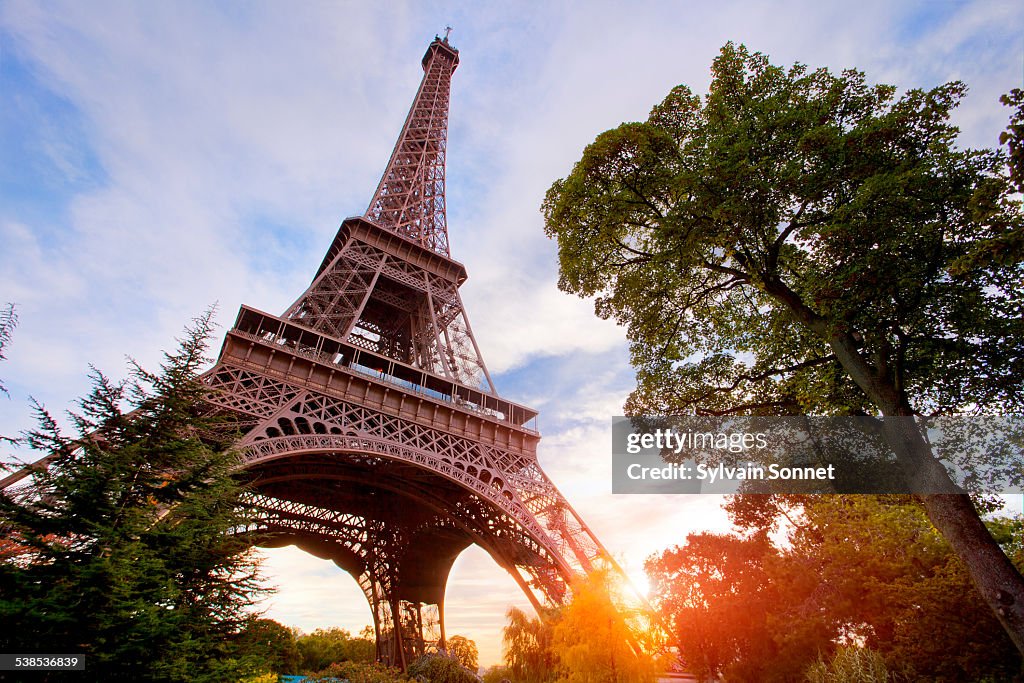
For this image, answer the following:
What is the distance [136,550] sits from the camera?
247 inches

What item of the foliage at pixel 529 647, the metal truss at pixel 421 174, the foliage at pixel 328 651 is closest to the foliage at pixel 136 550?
the foliage at pixel 529 647

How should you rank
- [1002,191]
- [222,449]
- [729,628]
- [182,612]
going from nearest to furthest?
[1002,191], [182,612], [222,449], [729,628]

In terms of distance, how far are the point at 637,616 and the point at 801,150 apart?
429 inches

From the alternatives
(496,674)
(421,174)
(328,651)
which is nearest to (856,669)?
(496,674)

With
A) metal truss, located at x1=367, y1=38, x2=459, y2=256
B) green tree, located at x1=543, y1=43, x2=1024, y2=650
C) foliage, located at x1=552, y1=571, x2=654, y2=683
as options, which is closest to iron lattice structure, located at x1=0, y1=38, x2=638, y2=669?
metal truss, located at x1=367, y1=38, x2=459, y2=256

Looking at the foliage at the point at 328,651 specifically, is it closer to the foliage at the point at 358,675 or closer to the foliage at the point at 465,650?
the foliage at the point at 465,650

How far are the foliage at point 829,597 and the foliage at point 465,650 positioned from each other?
29.4 feet

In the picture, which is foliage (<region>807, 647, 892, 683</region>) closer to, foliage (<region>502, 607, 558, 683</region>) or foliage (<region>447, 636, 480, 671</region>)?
foliage (<region>502, 607, 558, 683</region>)

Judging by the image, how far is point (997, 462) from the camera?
787cm

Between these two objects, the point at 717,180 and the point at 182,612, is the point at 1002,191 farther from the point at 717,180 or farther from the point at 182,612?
the point at 182,612

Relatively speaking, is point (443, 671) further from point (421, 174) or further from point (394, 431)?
point (421, 174)

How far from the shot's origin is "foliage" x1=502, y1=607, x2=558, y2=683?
1410 centimetres

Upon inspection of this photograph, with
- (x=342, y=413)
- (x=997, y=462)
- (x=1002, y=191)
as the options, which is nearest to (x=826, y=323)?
(x=1002, y=191)

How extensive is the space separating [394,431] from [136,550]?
37.1 ft
